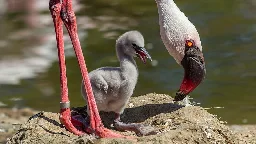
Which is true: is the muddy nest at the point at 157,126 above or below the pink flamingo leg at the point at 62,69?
below

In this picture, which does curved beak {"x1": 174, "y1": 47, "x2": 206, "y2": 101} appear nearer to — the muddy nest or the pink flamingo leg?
the muddy nest

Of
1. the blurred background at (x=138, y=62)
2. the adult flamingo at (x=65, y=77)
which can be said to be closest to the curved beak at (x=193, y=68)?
the adult flamingo at (x=65, y=77)

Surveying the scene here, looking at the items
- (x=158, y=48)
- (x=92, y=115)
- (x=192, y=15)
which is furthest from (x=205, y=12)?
(x=92, y=115)

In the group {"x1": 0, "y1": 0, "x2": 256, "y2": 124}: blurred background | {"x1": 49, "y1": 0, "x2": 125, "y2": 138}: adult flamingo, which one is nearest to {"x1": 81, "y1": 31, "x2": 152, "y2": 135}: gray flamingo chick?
{"x1": 49, "y1": 0, "x2": 125, "y2": 138}: adult flamingo

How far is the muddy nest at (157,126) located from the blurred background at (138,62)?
1843 mm

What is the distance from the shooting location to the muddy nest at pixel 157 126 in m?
4.82

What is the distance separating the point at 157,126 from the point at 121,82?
16.0 inches

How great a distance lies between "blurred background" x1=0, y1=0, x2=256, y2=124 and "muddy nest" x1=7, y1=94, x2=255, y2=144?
6.05 feet

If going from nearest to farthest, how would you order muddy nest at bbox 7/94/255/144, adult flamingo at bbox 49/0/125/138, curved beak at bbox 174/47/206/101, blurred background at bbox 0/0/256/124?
muddy nest at bbox 7/94/255/144
adult flamingo at bbox 49/0/125/138
curved beak at bbox 174/47/206/101
blurred background at bbox 0/0/256/124

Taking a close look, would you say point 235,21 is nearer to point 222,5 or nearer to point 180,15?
point 222,5

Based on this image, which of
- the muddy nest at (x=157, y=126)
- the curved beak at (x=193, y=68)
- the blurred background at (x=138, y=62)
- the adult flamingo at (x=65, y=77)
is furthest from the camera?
the blurred background at (x=138, y=62)

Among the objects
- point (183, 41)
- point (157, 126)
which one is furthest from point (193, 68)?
point (157, 126)

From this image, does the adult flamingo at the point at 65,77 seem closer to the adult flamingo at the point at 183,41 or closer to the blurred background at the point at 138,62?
the adult flamingo at the point at 183,41

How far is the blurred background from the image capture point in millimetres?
8172
